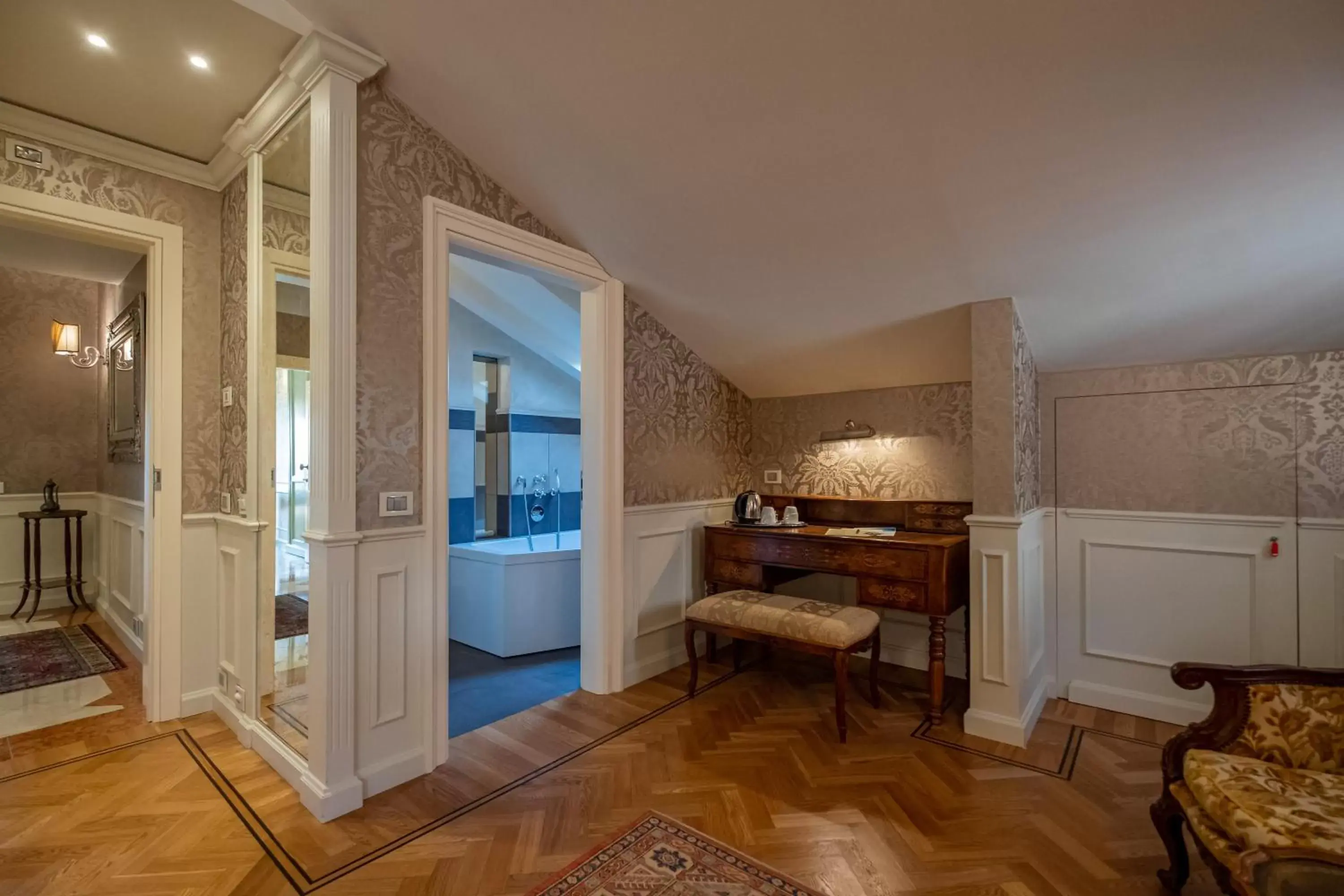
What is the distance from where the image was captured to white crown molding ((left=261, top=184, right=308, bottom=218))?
2.30m

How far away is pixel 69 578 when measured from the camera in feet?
15.5

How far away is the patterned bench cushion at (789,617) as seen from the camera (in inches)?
103

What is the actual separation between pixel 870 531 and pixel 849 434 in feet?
2.41

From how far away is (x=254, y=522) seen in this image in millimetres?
2508

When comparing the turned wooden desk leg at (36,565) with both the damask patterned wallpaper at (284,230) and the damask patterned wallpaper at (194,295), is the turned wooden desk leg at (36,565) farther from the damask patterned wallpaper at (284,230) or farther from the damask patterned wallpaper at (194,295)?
the damask patterned wallpaper at (284,230)

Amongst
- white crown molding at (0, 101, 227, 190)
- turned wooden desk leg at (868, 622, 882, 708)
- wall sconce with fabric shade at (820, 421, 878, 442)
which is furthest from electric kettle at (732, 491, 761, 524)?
white crown molding at (0, 101, 227, 190)

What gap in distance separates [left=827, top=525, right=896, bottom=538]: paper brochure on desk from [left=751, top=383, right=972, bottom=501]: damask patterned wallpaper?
304 mm

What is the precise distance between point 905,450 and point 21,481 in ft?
21.5

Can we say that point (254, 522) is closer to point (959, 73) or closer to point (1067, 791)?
point (959, 73)

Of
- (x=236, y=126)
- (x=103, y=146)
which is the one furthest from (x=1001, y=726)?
(x=103, y=146)

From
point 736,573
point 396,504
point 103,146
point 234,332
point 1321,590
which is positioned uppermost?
point 103,146

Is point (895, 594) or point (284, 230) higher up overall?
point (284, 230)

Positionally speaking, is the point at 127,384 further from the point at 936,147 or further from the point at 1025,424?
the point at 1025,424

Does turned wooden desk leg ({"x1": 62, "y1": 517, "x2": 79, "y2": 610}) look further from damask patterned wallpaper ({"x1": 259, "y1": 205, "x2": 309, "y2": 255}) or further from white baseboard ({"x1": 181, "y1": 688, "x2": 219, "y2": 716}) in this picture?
damask patterned wallpaper ({"x1": 259, "y1": 205, "x2": 309, "y2": 255})
